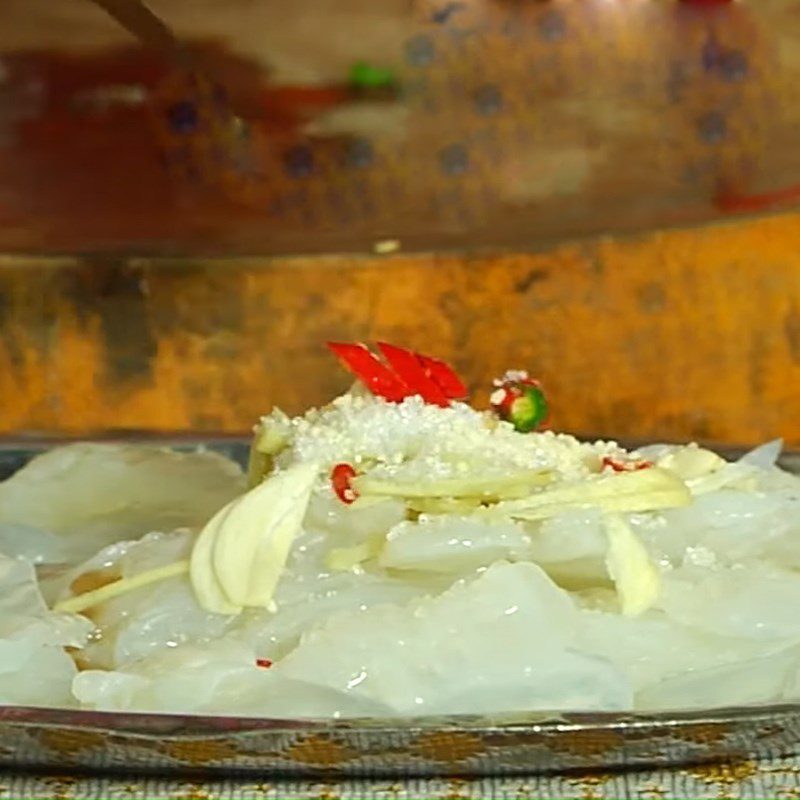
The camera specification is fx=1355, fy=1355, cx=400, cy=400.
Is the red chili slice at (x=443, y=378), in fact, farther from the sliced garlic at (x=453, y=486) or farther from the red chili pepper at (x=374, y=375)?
the sliced garlic at (x=453, y=486)

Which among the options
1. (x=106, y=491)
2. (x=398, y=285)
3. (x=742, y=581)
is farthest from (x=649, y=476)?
(x=398, y=285)

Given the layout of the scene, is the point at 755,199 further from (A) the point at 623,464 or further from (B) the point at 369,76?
(A) the point at 623,464

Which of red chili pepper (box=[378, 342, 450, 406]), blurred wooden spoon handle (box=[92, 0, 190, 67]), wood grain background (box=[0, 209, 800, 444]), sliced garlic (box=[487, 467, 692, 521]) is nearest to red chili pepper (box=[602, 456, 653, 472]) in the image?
sliced garlic (box=[487, 467, 692, 521])

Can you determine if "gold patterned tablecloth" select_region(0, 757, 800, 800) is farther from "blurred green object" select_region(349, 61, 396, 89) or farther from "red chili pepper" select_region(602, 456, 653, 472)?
"blurred green object" select_region(349, 61, 396, 89)

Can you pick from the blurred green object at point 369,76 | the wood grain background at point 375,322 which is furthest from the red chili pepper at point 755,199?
the blurred green object at point 369,76

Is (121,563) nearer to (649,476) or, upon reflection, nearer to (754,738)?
(649,476)
